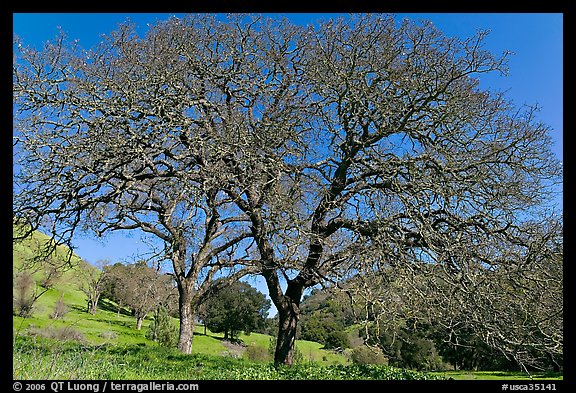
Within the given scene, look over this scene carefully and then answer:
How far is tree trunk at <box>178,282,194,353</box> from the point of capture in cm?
1381

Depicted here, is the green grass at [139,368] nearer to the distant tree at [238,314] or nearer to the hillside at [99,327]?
the hillside at [99,327]

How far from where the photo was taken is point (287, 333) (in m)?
10.6

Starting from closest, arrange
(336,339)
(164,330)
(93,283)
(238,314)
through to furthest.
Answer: (164,330) < (336,339) < (93,283) < (238,314)

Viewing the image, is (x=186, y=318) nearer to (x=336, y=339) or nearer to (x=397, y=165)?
(x=397, y=165)

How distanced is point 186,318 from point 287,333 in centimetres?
506

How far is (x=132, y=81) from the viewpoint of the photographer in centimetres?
859

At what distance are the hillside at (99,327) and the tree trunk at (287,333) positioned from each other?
14.9 feet

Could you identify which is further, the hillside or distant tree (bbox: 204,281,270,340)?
distant tree (bbox: 204,281,270,340)

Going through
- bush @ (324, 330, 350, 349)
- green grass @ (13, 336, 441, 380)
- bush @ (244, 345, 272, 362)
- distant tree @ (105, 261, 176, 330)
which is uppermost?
distant tree @ (105, 261, 176, 330)

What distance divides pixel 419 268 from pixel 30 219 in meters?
8.26

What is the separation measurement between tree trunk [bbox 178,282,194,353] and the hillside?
3.57ft

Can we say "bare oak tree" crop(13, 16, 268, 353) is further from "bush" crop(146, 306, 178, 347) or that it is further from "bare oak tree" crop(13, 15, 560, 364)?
"bush" crop(146, 306, 178, 347)

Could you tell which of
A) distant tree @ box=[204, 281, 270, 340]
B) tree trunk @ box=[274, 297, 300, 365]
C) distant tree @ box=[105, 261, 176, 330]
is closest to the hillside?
distant tree @ box=[204, 281, 270, 340]

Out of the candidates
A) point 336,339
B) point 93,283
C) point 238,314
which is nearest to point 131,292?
point 93,283
